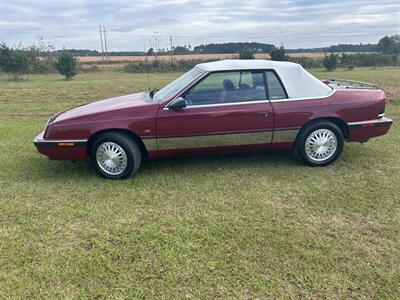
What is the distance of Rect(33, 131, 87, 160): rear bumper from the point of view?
14.7 feet

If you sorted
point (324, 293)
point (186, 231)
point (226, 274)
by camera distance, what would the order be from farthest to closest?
point (186, 231) < point (226, 274) < point (324, 293)

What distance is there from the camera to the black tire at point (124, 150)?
4.47 metres

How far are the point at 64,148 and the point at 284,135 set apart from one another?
294 cm

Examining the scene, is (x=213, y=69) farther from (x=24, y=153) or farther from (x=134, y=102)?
(x=24, y=153)

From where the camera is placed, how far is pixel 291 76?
4848 millimetres

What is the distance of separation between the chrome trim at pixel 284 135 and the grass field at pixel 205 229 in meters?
0.40

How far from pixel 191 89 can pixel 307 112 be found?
1.61 meters

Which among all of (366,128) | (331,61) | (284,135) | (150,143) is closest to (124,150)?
(150,143)

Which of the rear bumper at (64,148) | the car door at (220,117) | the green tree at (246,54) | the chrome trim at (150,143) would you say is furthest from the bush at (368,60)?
the rear bumper at (64,148)

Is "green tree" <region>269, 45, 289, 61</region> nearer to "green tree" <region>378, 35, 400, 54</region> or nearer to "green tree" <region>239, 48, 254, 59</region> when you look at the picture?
"green tree" <region>239, 48, 254, 59</region>

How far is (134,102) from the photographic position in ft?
15.7

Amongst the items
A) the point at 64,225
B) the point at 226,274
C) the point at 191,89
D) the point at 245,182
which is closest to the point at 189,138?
the point at 191,89

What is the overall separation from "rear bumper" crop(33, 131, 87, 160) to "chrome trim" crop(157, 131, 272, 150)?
1002 mm

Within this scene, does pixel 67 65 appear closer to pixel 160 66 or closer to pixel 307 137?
pixel 160 66
